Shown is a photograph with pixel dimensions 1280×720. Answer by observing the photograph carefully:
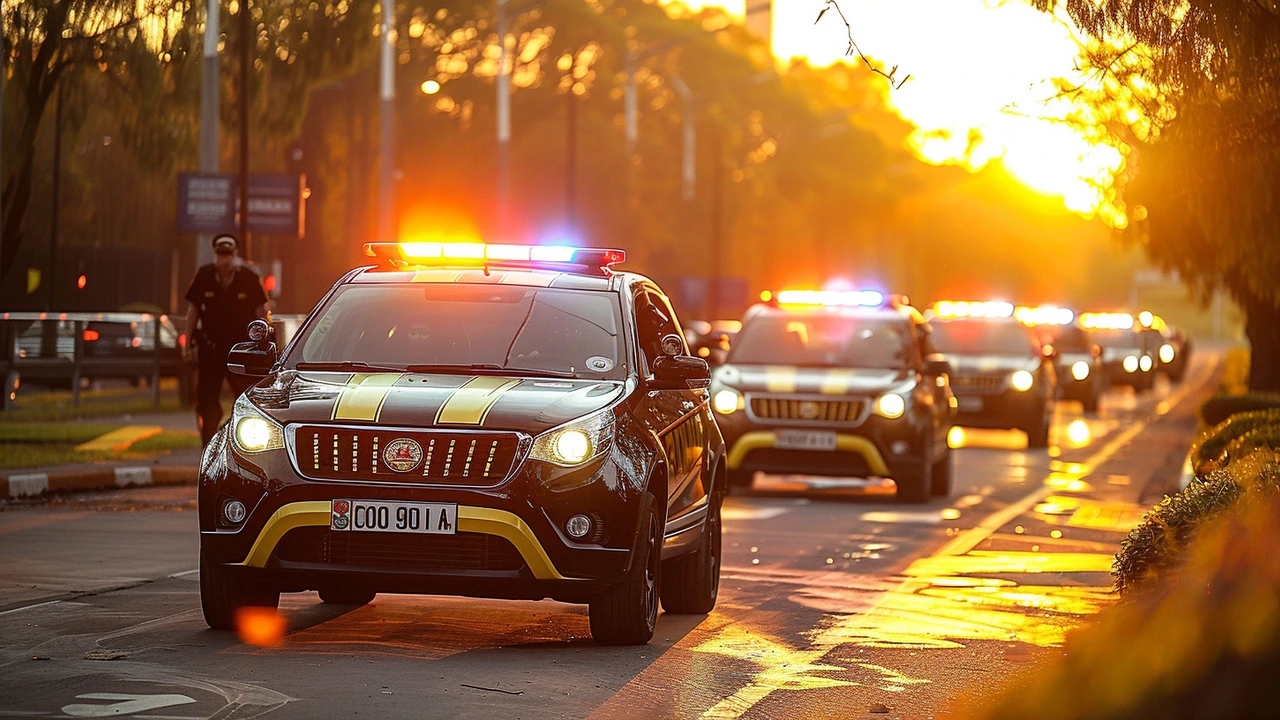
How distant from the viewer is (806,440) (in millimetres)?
18766

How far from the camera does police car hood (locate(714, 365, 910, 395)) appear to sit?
18.8m

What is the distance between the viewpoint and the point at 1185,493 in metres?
10.7

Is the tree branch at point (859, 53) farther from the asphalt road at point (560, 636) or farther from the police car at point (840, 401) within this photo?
the police car at point (840, 401)

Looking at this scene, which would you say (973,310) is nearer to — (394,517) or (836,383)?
(836,383)

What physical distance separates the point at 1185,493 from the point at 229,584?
4.56 meters

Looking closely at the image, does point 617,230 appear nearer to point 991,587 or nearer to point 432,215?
point 432,215

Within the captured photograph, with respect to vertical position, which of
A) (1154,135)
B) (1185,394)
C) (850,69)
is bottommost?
(1185,394)

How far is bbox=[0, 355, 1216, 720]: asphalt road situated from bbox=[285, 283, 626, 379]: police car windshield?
1167 millimetres

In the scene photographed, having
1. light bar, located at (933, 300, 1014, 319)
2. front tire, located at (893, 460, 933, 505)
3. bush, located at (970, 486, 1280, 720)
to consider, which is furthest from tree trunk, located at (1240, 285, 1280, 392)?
bush, located at (970, 486, 1280, 720)

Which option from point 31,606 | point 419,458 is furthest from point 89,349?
point 419,458

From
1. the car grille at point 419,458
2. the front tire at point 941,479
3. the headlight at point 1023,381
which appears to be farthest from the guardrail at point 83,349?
the car grille at point 419,458

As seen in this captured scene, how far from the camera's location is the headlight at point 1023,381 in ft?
93.1

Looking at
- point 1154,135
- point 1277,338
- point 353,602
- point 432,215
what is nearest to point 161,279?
point 432,215

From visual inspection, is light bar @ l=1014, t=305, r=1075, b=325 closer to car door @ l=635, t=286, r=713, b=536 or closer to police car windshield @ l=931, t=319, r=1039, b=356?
police car windshield @ l=931, t=319, r=1039, b=356
